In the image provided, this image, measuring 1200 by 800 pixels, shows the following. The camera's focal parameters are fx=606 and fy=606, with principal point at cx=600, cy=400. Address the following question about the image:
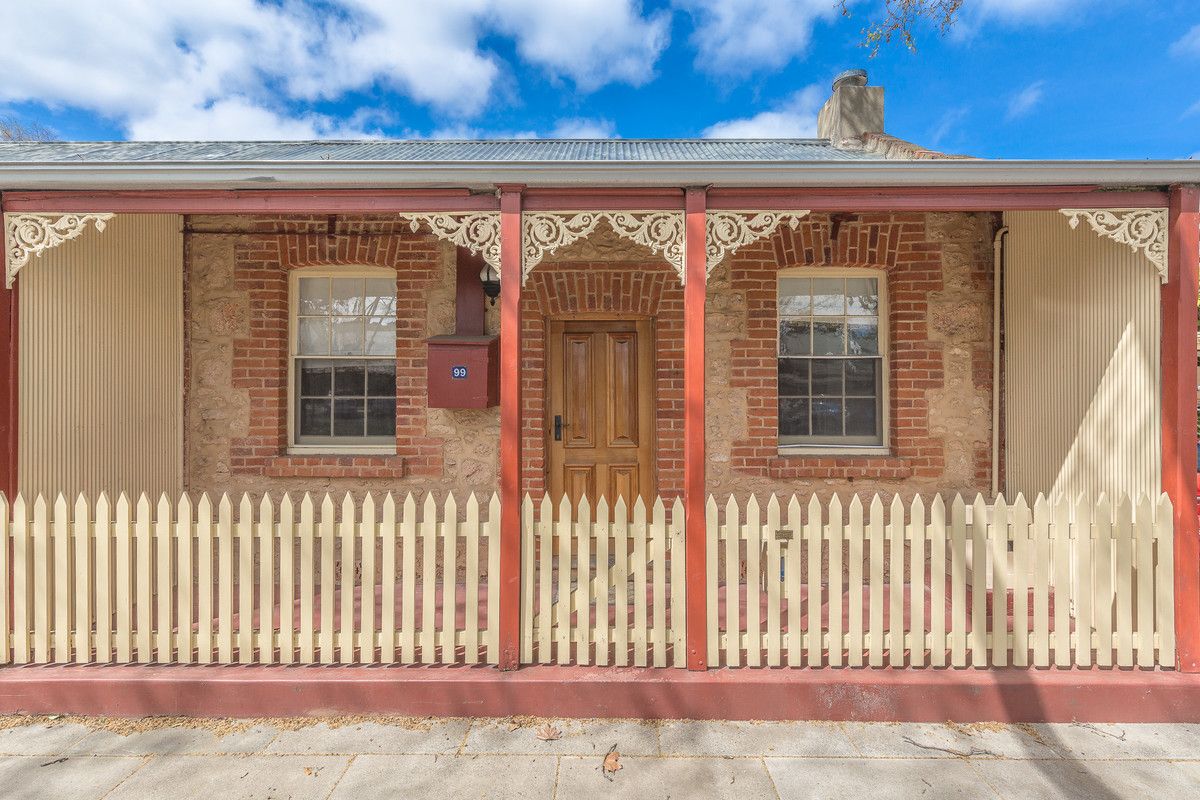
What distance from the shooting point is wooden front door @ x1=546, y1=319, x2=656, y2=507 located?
509 centimetres

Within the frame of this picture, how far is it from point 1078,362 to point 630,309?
3.06 metres

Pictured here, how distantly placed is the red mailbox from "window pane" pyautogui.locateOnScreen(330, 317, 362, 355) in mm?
861

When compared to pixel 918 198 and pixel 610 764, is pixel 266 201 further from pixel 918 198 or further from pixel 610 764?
pixel 918 198

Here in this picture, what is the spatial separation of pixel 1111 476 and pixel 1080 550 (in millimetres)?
742

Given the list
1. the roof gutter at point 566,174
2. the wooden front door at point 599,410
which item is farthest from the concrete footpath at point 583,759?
the roof gutter at point 566,174

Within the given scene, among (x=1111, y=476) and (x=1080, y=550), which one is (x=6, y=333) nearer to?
(x=1080, y=550)

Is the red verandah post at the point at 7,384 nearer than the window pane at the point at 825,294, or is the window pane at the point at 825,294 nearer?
the red verandah post at the point at 7,384

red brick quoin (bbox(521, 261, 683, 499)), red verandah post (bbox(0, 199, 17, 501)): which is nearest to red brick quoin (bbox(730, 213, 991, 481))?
red brick quoin (bbox(521, 261, 683, 499))

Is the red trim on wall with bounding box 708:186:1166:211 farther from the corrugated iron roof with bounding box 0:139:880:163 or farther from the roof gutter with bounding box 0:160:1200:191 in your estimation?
the corrugated iron roof with bounding box 0:139:880:163

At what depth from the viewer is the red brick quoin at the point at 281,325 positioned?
16.1ft

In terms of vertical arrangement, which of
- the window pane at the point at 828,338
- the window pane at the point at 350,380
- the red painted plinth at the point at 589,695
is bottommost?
the red painted plinth at the point at 589,695

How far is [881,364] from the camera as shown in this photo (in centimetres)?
505

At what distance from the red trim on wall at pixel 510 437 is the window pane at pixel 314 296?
253 centimetres

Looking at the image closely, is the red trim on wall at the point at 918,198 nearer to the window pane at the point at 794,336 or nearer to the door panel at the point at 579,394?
the window pane at the point at 794,336
